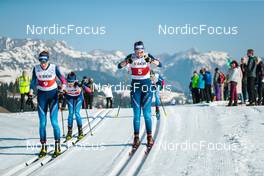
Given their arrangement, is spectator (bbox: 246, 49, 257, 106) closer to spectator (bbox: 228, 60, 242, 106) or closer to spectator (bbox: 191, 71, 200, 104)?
spectator (bbox: 228, 60, 242, 106)

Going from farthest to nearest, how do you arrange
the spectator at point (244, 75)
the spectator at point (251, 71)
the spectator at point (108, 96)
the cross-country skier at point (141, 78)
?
the spectator at point (108, 96)
the spectator at point (244, 75)
the spectator at point (251, 71)
the cross-country skier at point (141, 78)

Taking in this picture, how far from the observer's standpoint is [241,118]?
14.0m

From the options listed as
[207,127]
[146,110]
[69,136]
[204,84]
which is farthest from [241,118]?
[204,84]

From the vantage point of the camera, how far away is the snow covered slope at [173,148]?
8.25 m

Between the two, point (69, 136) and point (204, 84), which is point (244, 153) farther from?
point (204, 84)

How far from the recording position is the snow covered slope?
27.1 feet

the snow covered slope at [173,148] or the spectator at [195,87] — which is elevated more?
the spectator at [195,87]

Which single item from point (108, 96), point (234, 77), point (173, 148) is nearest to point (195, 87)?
point (108, 96)

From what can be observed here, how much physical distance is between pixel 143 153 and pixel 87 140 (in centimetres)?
285

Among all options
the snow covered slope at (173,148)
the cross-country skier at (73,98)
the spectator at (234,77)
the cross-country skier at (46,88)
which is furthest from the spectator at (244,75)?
the cross-country skier at (46,88)

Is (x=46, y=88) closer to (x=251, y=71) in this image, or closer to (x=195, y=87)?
(x=251, y=71)

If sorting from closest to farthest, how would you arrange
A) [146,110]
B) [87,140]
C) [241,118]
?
[146,110]
[87,140]
[241,118]

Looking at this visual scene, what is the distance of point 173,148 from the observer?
1002 cm

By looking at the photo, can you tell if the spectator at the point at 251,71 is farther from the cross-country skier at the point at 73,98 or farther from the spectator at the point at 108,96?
the spectator at the point at 108,96
